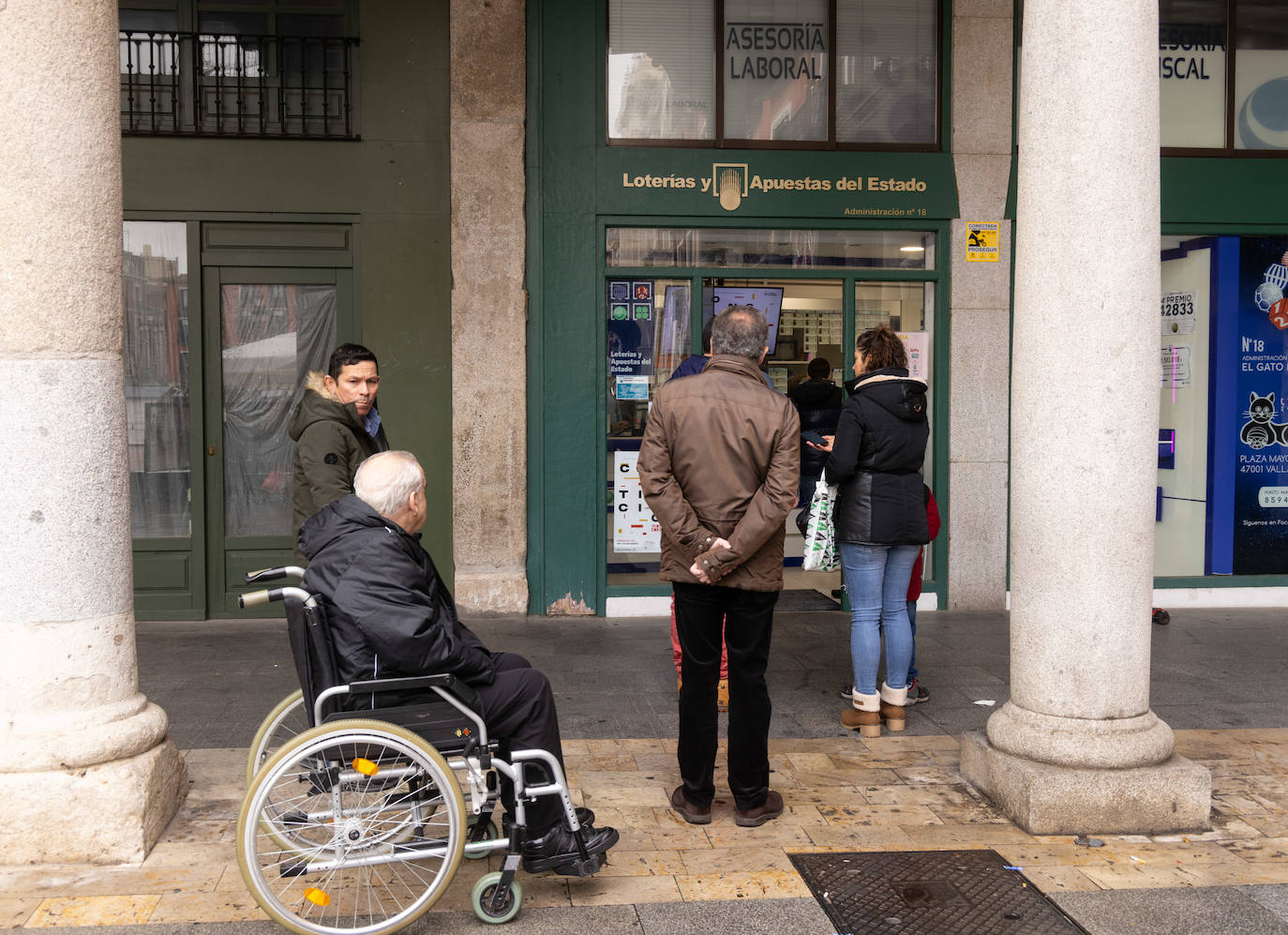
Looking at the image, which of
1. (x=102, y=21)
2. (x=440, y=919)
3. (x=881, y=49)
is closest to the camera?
(x=440, y=919)

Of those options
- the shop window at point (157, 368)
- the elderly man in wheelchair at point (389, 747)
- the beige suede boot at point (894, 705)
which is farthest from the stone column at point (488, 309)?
the elderly man in wheelchair at point (389, 747)

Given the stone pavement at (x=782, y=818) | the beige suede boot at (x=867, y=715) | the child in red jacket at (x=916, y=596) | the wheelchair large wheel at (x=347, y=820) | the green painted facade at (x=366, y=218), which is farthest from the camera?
the green painted facade at (x=366, y=218)

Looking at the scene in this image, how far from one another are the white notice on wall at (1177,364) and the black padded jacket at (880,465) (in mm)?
4592

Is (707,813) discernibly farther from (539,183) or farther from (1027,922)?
(539,183)

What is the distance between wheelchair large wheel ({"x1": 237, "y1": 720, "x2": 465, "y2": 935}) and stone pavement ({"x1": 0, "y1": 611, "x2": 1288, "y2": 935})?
249 millimetres

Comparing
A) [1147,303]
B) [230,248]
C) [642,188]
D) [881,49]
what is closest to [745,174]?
[642,188]

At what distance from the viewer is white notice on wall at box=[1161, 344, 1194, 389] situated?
9.32 m

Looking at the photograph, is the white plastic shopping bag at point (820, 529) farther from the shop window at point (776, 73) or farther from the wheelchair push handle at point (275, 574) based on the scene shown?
the shop window at point (776, 73)

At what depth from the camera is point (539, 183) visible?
8.52m

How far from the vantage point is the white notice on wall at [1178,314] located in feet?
30.5

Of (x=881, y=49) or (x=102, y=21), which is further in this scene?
(x=881, y=49)

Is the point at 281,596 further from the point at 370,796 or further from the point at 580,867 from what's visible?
the point at 580,867

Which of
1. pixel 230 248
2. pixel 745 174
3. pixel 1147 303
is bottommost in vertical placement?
pixel 1147 303

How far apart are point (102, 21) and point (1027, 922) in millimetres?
4574
